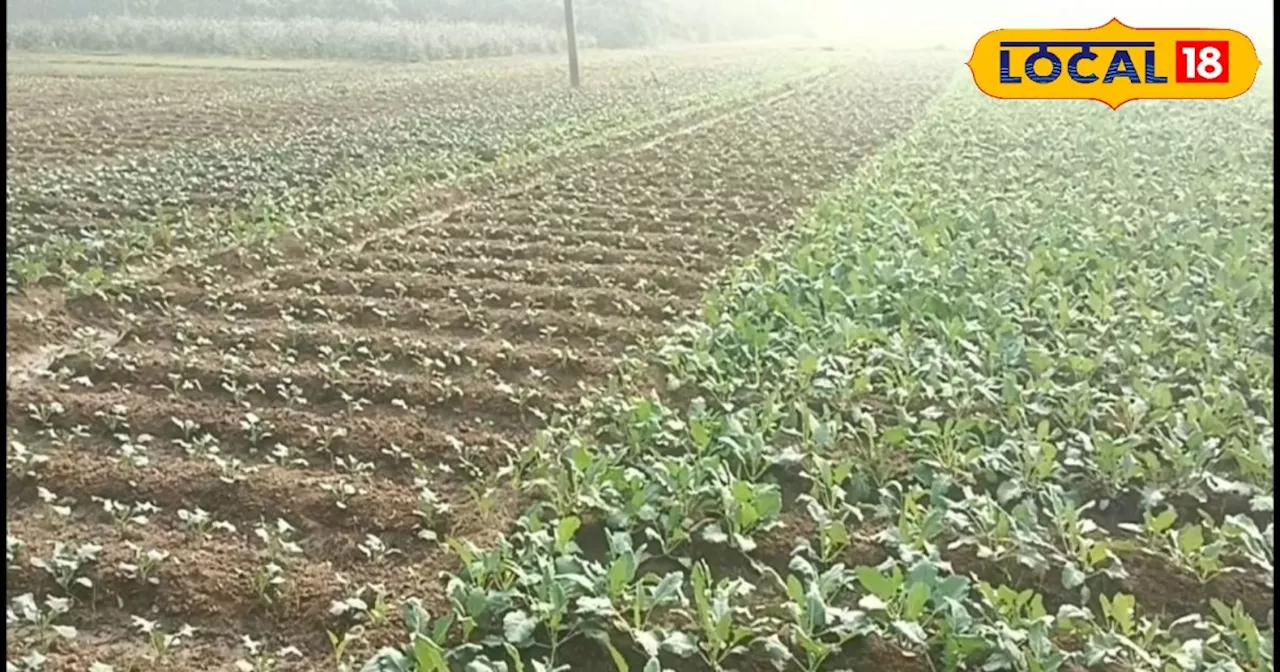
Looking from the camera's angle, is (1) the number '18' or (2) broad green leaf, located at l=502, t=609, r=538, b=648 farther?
(1) the number '18'

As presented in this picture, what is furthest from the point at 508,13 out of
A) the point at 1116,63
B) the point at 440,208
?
the point at 1116,63

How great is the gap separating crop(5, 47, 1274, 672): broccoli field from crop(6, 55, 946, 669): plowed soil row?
0.02 metres

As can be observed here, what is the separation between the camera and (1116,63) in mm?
5582

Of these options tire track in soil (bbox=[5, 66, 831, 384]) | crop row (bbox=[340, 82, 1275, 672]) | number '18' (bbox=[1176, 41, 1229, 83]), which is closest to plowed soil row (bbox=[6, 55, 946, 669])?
tire track in soil (bbox=[5, 66, 831, 384])

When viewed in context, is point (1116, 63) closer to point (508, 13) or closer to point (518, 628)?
point (518, 628)

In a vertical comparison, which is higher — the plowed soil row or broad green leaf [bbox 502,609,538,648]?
the plowed soil row

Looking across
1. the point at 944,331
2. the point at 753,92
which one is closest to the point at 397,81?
the point at 753,92

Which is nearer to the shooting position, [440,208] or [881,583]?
[881,583]

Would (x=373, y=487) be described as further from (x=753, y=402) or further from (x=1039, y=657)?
(x=1039, y=657)

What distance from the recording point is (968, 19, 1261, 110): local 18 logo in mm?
5414

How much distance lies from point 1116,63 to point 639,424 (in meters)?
2.86

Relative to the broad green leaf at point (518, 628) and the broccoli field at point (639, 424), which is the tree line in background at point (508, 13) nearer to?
the broccoli field at point (639, 424)

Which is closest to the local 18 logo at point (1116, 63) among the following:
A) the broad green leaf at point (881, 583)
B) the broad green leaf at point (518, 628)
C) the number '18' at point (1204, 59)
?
the number '18' at point (1204, 59)

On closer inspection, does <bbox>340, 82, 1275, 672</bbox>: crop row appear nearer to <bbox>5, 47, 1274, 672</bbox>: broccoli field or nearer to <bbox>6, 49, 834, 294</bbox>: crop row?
<bbox>5, 47, 1274, 672</bbox>: broccoli field
